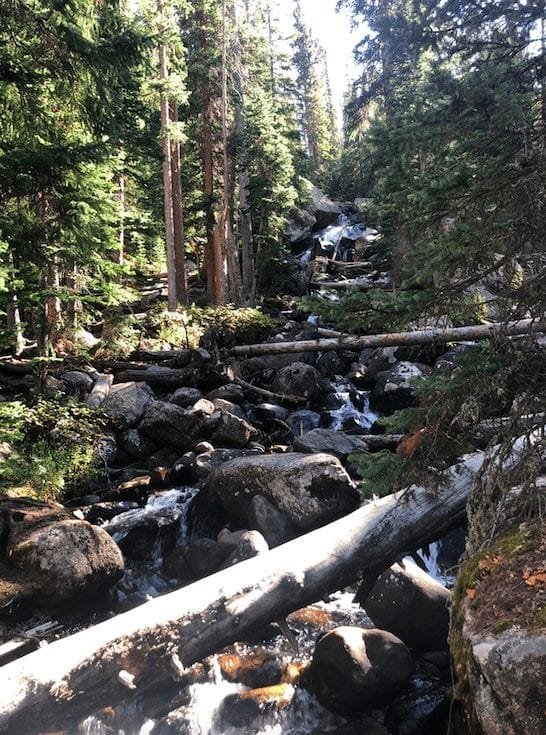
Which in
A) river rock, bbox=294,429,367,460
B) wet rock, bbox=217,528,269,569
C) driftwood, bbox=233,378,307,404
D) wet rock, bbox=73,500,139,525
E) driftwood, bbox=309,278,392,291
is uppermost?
driftwood, bbox=309,278,392,291

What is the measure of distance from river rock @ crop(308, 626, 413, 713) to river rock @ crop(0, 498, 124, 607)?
3.32m

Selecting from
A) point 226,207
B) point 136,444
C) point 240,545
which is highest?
point 226,207

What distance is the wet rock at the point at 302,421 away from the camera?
14.0 metres

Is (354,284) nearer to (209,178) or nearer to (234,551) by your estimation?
(209,178)

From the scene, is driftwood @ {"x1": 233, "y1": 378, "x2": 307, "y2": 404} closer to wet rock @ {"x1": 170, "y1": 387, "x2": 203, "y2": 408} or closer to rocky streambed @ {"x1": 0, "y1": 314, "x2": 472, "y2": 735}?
rocky streambed @ {"x1": 0, "y1": 314, "x2": 472, "y2": 735}

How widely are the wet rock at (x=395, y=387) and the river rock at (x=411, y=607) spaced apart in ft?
27.8

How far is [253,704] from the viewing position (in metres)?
5.85

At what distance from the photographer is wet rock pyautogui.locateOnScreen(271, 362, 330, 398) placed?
628 inches

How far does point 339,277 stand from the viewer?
29938mm

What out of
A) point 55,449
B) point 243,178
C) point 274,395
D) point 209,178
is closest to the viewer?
point 55,449

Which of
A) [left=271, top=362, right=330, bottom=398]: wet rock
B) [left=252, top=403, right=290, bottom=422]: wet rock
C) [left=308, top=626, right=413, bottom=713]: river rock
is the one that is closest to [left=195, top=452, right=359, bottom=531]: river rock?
[left=308, top=626, right=413, bottom=713]: river rock

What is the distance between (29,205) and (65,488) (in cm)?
549

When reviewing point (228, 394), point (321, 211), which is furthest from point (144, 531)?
point (321, 211)

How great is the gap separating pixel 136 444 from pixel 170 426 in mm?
901
